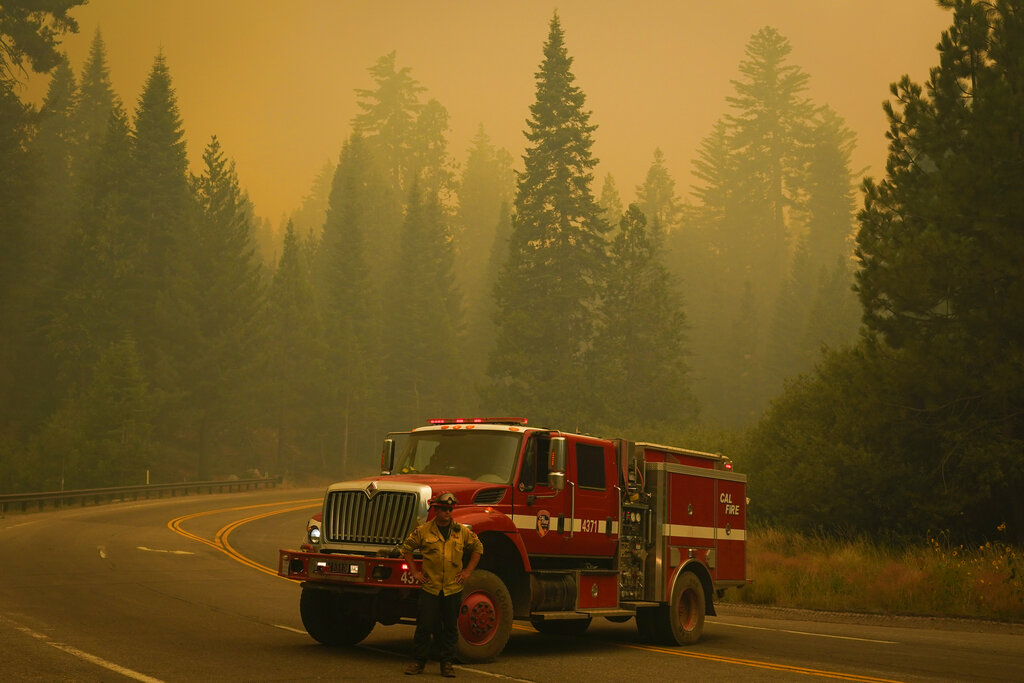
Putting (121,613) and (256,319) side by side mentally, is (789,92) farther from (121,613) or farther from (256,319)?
(121,613)

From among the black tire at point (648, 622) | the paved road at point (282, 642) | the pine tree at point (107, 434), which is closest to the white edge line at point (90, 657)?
the paved road at point (282, 642)

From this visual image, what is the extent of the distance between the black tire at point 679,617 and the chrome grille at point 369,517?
516 cm

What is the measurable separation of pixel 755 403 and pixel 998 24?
67975 mm

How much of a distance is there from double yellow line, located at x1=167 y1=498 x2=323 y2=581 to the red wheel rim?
39.7ft

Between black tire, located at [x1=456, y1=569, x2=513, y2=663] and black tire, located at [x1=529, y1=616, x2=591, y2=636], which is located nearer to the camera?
black tire, located at [x1=456, y1=569, x2=513, y2=663]

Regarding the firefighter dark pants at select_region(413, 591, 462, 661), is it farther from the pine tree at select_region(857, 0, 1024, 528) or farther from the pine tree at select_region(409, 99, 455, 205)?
the pine tree at select_region(409, 99, 455, 205)

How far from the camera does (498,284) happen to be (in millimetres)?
70938

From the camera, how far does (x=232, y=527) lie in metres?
Answer: 40.4

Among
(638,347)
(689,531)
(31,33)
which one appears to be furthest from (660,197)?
A: (689,531)

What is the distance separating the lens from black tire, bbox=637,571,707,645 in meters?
16.8

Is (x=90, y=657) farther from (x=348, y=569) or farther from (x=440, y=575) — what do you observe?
(x=440, y=575)

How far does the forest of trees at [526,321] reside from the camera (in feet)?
93.2

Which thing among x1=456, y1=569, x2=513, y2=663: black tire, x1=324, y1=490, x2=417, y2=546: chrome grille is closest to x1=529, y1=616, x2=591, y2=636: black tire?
x1=456, y1=569, x2=513, y2=663: black tire

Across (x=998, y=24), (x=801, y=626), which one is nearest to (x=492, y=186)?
(x=998, y=24)
